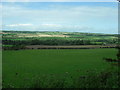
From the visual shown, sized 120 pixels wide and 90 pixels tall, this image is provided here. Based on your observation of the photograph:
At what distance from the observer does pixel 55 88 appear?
21.0ft

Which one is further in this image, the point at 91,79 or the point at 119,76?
the point at 91,79

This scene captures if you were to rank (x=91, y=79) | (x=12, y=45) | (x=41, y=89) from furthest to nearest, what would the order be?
(x=12, y=45)
(x=91, y=79)
(x=41, y=89)

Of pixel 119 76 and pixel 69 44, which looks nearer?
pixel 119 76

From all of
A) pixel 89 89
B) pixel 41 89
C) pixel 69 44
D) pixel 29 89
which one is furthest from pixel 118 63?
pixel 69 44

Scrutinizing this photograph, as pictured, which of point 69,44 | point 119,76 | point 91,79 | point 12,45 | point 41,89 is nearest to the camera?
point 41,89

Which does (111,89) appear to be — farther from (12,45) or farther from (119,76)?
(12,45)

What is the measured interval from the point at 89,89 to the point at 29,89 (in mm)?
2020

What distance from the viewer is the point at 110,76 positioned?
7.16 m

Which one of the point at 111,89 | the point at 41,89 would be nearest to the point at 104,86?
the point at 111,89

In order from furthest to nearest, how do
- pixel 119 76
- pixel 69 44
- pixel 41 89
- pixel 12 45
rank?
pixel 69 44
pixel 12 45
pixel 119 76
pixel 41 89

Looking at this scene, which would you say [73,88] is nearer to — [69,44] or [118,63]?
[118,63]

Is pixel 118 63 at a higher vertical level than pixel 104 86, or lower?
higher

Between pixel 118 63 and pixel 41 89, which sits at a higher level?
pixel 118 63

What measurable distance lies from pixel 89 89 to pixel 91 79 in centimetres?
114
